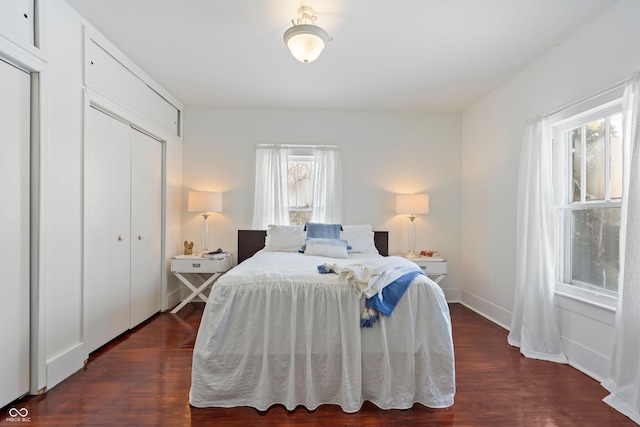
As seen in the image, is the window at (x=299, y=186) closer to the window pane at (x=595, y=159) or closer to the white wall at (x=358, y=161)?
the white wall at (x=358, y=161)

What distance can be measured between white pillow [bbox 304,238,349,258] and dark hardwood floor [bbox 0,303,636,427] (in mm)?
1372

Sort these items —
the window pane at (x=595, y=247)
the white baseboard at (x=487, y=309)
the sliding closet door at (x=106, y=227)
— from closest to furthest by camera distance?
the window pane at (x=595, y=247) < the sliding closet door at (x=106, y=227) < the white baseboard at (x=487, y=309)

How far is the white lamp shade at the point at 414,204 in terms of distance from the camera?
4.09 metres

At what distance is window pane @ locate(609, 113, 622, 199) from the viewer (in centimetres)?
232

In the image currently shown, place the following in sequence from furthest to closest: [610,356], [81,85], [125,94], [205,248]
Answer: [205,248], [125,94], [81,85], [610,356]

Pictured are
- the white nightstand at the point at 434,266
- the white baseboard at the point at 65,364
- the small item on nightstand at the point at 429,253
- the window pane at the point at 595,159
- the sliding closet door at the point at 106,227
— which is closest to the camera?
the white baseboard at the point at 65,364

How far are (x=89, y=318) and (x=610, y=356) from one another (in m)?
3.79

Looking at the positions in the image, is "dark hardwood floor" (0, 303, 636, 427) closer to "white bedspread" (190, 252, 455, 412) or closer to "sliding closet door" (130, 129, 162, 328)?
"white bedspread" (190, 252, 455, 412)

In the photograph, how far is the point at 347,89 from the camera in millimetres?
3658

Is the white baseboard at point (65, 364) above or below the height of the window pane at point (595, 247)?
below

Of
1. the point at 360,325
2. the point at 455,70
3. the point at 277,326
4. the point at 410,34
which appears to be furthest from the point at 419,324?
the point at 455,70

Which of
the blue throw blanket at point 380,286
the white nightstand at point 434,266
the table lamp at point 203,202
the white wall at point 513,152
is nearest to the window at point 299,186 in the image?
the table lamp at point 203,202

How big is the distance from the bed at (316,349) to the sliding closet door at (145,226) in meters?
1.81

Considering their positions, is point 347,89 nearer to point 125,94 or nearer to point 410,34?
point 410,34
